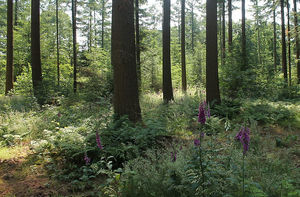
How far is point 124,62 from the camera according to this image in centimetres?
605

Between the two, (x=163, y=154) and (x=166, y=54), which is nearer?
(x=163, y=154)

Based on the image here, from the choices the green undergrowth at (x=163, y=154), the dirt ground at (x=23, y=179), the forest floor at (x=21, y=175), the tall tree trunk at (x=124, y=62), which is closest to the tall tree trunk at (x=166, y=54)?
the green undergrowth at (x=163, y=154)

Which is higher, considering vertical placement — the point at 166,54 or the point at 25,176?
the point at 166,54

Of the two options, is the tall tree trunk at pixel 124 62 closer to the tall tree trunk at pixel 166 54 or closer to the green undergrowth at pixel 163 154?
the green undergrowth at pixel 163 154

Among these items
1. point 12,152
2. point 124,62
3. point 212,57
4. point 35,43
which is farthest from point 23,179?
point 35,43

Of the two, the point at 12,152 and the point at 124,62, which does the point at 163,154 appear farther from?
the point at 12,152

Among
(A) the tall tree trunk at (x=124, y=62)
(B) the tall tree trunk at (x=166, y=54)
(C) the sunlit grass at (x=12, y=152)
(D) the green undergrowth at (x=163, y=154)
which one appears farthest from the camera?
(B) the tall tree trunk at (x=166, y=54)

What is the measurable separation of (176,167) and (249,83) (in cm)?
1165

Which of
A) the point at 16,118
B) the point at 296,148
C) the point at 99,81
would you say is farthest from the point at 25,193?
the point at 99,81

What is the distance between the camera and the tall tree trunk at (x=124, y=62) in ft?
19.8

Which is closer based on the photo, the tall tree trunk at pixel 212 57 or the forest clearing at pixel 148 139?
the forest clearing at pixel 148 139

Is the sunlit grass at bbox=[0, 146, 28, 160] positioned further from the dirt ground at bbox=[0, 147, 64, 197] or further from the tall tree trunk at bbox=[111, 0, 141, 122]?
the tall tree trunk at bbox=[111, 0, 141, 122]

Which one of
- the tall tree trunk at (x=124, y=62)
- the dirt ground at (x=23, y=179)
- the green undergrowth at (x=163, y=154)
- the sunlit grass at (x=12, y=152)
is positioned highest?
the tall tree trunk at (x=124, y=62)

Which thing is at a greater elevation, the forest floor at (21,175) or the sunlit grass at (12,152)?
the sunlit grass at (12,152)
